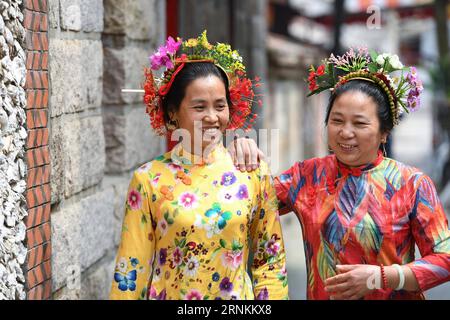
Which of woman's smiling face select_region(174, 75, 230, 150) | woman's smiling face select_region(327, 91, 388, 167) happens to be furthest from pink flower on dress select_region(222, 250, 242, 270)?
woman's smiling face select_region(327, 91, 388, 167)

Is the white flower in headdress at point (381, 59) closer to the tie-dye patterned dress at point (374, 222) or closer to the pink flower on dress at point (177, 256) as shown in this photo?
the tie-dye patterned dress at point (374, 222)

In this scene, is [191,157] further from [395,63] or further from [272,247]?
[395,63]

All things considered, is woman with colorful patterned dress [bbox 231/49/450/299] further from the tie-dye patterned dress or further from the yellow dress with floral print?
the yellow dress with floral print

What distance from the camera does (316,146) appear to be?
18781mm

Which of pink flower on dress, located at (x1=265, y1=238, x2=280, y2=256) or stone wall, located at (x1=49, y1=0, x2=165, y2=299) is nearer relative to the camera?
pink flower on dress, located at (x1=265, y1=238, x2=280, y2=256)

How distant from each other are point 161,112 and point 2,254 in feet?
2.80

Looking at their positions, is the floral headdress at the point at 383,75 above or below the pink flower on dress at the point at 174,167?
above

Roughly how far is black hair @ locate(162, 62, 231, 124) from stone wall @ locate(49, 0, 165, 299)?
61cm

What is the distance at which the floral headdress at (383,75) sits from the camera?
3230 mm

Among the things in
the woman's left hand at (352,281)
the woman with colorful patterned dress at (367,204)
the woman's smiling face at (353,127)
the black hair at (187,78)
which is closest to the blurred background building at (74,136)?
the woman with colorful patterned dress at (367,204)

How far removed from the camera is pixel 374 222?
3.14 metres

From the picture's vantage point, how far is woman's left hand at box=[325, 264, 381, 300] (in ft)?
9.96

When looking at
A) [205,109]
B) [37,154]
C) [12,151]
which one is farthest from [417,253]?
[12,151]

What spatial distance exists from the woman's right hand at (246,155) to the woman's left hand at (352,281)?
1.78 feet
